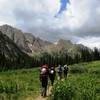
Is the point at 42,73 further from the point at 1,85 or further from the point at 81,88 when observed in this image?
the point at 81,88

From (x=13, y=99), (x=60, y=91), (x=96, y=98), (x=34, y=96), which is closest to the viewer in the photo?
(x=96, y=98)

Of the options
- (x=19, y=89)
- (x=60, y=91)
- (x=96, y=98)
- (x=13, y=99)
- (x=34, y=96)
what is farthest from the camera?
(x=19, y=89)

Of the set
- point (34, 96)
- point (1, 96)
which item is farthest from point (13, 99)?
point (34, 96)

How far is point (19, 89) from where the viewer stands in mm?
32469

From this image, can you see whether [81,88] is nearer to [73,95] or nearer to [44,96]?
[73,95]

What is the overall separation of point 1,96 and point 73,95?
547cm

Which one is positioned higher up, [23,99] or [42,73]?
[42,73]

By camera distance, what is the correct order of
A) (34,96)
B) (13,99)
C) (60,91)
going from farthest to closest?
(34,96)
(13,99)
(60,91)

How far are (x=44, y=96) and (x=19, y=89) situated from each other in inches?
106

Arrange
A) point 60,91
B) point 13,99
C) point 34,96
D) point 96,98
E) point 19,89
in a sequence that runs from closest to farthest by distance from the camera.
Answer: point 96,98, point 60,91, point 13,99, point 34,96, point 19,89

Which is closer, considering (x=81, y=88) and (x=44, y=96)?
(x=81, y=88)

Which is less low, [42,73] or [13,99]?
[42,73]

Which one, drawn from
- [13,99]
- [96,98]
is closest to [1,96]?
[13,99]

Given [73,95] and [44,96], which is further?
[44,96]
